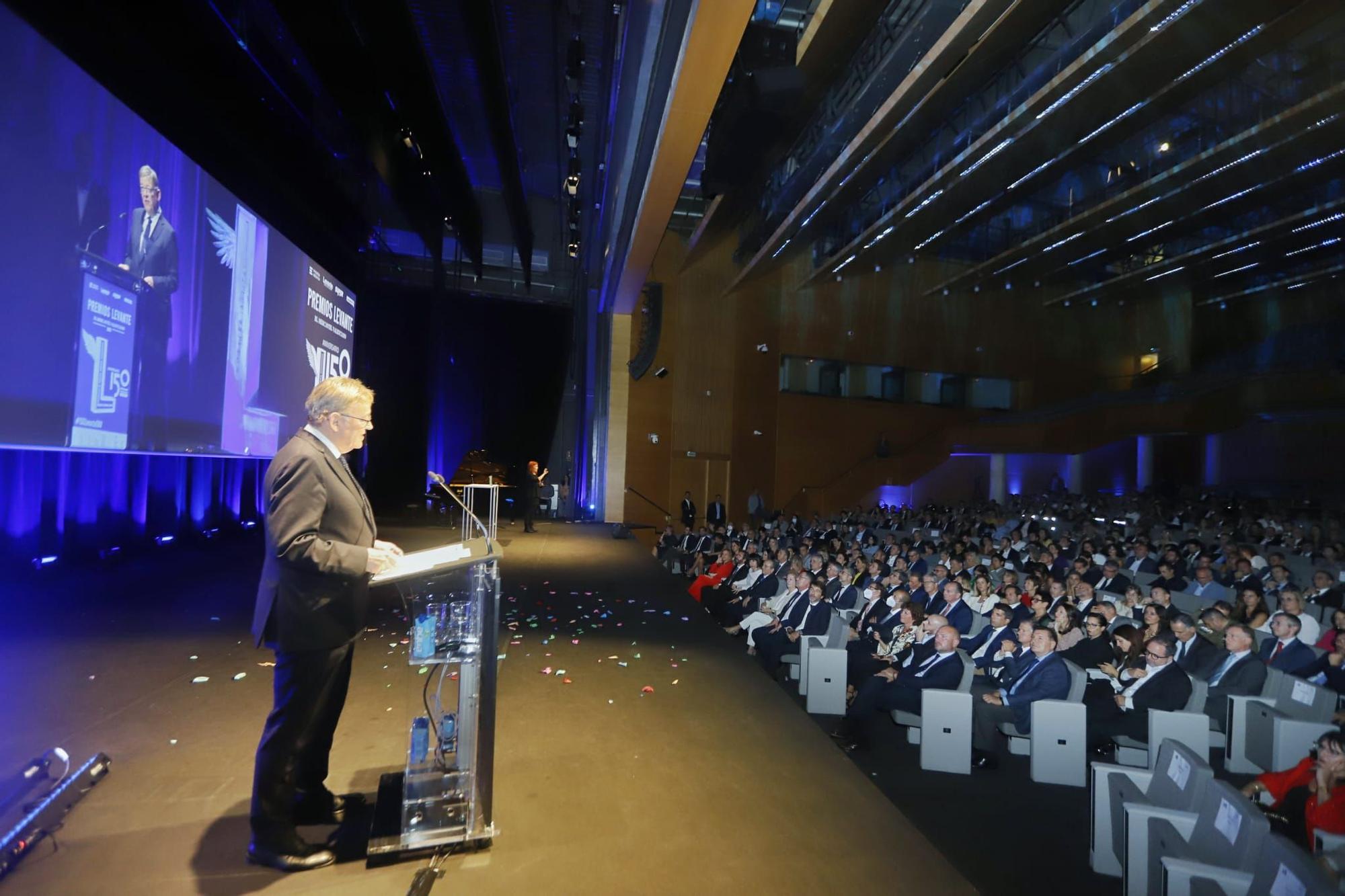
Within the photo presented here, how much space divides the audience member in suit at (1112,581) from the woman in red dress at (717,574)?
3.65 meters

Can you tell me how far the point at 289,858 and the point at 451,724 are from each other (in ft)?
1.69

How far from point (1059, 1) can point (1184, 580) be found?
18.2 ft

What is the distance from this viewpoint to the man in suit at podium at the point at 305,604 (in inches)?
69.5

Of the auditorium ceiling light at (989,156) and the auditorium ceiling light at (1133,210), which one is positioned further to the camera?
the auditorium ceiling light at (1133,210)

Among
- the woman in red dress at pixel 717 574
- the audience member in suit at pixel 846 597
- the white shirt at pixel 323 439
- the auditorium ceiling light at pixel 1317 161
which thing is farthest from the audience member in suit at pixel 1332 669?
the auditorium ceiling light at pixel 1317 161

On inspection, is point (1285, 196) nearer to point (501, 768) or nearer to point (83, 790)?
point (501, 768)

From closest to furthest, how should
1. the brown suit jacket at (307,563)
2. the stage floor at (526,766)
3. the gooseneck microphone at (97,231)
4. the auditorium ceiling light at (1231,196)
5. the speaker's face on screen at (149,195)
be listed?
the brown suit jacket at (307,563)
the stage floor at (526,766)
the gooseneck microphone at (97,231)
the speaker's face on screen at (149,195)
the auditorium ceiling light at (1231,196)

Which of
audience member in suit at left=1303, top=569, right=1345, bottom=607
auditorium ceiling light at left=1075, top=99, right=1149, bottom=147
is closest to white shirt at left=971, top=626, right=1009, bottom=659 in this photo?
audience member in suit at left=1303, top=569, right=1345, bottom=607

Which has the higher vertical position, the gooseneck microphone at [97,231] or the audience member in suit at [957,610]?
the gooseneck microphone at [97,231]

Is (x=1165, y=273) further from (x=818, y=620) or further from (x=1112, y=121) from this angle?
(x=818, y=620)

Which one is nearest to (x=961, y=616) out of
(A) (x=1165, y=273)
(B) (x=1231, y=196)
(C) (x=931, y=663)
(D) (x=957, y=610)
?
(D) (x=957, y=610)

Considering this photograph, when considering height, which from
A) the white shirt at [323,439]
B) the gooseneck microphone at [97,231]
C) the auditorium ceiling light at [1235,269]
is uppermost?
the auditorium ceiling light at [1235,269]

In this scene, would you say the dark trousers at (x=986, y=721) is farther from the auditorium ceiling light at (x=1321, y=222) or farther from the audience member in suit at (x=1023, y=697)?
the auditorium ceiling light at (x=1321, y=222)

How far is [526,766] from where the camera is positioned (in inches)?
100
